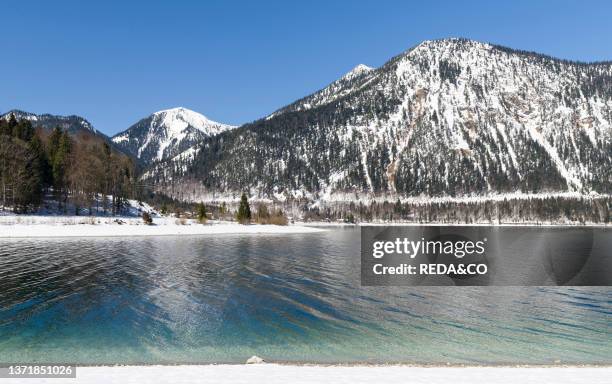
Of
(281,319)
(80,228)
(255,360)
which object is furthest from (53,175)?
(255,360)

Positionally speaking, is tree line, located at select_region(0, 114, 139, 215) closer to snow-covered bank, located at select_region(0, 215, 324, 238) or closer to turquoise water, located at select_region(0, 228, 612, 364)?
snow-covered bank, located at select_region(0, 215, 324, 238)

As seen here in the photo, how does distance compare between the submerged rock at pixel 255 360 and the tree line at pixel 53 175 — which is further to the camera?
the tree line at pixel 53 175

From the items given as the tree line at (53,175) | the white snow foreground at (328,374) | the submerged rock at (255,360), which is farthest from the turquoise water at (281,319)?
the tree line at (53,175)

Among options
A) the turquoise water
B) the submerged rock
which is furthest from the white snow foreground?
the turquoise water

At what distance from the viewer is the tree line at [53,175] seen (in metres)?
91.8

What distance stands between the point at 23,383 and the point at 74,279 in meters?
23.4

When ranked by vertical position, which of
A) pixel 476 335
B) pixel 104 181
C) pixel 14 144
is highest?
pixel 14 144

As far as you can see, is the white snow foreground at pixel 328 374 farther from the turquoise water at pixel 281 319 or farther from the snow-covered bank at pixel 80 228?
the snow-covered bank at pixel 80 228

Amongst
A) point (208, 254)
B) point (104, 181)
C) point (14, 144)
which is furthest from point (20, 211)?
point (208, 254)

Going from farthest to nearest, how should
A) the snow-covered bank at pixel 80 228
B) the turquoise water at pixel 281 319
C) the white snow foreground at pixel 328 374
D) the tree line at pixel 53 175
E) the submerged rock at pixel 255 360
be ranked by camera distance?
the tree line at pixel 53 175, the snow-covered bank at pixel 80 228, the turquoise water at pixel 281 319, the submerged rock at pixel 255 360, the white snow foreground at pixel 328 374

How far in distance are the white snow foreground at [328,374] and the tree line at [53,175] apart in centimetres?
9293

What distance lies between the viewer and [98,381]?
12859 millimetres

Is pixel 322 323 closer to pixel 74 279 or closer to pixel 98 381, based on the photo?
pixel 98 381

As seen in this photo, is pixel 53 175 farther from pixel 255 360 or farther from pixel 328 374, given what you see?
pixel 328 374
